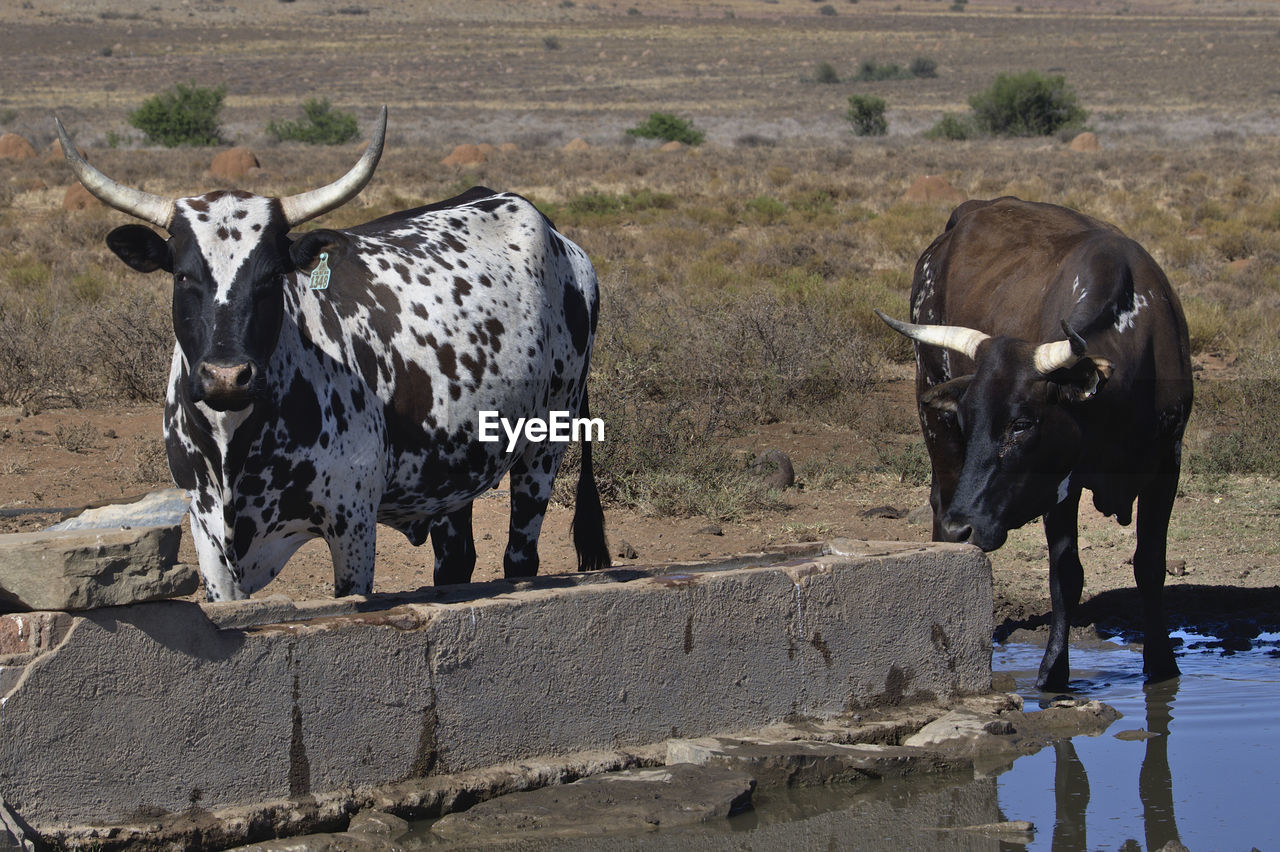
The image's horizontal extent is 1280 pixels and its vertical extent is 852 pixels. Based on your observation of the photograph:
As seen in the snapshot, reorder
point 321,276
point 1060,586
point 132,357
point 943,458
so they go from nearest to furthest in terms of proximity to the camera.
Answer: point 321,276 < point 1060,586 < point 943,458 < point 132,357

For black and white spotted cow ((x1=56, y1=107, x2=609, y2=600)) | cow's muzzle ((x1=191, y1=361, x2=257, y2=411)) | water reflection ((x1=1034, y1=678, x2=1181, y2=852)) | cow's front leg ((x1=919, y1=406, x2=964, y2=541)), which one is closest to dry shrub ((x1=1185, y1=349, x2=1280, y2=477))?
cow's front leg ((x1=919, y1=406, x2=964, y2=541))

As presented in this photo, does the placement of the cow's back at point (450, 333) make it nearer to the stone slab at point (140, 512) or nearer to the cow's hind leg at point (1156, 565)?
the stone slab at point (140, 512)

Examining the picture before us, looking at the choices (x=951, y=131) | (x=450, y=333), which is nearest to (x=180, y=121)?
(x=951, y=131)

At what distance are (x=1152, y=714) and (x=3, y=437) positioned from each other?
760 cm

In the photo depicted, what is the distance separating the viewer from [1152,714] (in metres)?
5.99

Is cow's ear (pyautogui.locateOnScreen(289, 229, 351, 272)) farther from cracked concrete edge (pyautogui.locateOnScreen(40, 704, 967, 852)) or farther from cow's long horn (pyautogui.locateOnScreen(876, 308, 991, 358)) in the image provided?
cow's long horn (pyautogui.locateOnScreen(876, 308, 991, 358))

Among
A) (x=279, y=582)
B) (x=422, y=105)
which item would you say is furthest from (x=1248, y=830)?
(x=422, y=105)

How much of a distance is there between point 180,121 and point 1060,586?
47994 mm

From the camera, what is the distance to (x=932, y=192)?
96.3ft

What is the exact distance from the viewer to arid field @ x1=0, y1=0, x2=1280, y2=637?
893cm

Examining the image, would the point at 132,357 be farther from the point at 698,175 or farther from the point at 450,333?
the point at 698,175

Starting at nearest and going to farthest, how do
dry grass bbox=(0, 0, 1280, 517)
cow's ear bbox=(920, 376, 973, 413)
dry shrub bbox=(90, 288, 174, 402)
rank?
cow's ear bbox=(920, 376, 973, 413), dry shrub bbox=(90, 288, 174, 402), dry grass bbox=(0, 0, 1280, 517)

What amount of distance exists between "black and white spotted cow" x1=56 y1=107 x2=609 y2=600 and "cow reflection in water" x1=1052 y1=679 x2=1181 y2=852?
255 centimetres

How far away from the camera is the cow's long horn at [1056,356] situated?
5.71 metres
